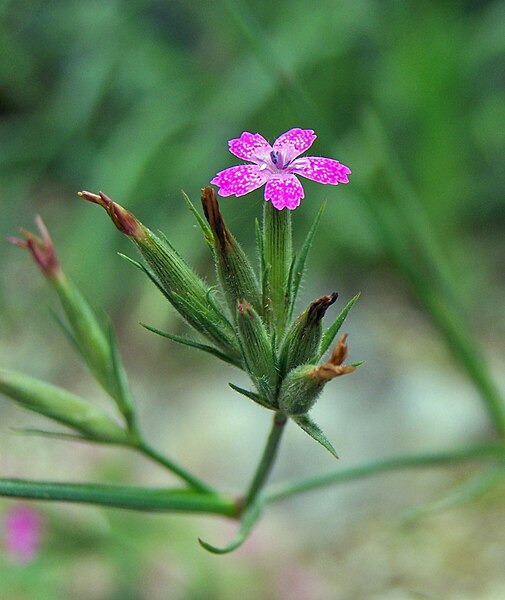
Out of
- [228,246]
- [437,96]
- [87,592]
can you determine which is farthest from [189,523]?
[437,96]

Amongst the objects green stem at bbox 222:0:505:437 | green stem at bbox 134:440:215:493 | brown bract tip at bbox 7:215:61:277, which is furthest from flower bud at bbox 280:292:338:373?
green stem at bbox 222:0:505:437

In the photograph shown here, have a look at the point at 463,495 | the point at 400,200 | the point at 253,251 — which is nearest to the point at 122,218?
the point at 463,495

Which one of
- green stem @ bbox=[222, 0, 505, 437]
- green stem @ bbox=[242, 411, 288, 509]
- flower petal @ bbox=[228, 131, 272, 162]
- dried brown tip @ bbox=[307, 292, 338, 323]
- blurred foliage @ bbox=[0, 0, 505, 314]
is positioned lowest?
green stem @ bbox=[242, 411, 288, 509]

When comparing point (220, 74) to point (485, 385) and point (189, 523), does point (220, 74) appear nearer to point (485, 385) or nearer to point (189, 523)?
point (189, 523)

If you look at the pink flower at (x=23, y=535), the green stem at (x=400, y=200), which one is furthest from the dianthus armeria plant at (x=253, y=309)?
the pink flower at (x=23, y=535)

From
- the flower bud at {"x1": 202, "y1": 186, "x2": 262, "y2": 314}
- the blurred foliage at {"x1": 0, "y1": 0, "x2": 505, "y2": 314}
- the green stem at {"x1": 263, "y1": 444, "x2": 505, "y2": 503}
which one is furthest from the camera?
the blurred foliage at {"x1": 0, "y1": 0, "x2": 505, "y2": 314}

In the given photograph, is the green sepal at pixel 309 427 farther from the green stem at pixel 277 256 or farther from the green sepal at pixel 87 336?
the green sepal at pixel 87 336

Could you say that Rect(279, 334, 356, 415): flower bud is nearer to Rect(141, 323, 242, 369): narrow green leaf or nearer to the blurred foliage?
Rect(141, 323, 242, 369): narrow green leaf

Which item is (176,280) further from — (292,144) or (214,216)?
(292,144)

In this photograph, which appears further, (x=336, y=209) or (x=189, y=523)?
(x=336, y=209)
